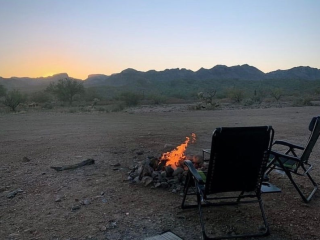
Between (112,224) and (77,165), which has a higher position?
(77,165)

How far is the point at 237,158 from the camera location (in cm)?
370

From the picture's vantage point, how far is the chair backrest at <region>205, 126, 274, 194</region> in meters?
3.59

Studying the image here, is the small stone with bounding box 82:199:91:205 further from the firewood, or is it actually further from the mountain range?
the mountain range

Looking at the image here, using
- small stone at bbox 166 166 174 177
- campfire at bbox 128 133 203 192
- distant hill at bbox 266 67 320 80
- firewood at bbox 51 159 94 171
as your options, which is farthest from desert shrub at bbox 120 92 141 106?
distant hill at bbox 266 67 320 80

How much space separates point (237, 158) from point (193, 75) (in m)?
115

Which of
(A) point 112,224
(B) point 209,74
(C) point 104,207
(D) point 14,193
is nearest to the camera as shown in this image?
(A) point 112,224

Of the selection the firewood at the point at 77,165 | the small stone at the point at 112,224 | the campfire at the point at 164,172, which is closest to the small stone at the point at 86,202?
the small stone at the point at 112,224

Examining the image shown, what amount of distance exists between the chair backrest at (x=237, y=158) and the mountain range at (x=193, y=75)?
9464 centimetres

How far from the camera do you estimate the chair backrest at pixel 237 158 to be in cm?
359

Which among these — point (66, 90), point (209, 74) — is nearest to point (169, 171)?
point (66, 90)

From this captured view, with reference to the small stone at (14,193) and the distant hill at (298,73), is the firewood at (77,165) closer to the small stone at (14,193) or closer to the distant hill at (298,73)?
the small stone at (14,193)

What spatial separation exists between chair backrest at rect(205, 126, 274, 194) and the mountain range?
94.6 m

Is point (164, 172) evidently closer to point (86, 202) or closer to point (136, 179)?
point (136, 179)

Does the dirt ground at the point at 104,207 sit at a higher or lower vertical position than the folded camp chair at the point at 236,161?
lower
